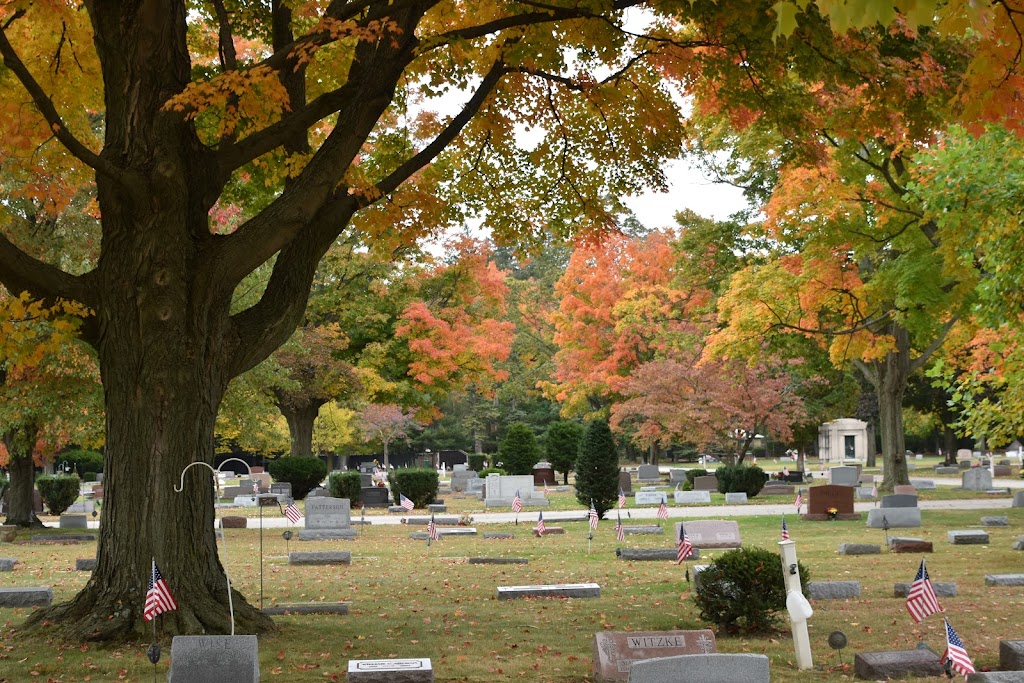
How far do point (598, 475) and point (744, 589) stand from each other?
1646 cm

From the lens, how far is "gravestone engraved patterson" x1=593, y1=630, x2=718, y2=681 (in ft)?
29.5

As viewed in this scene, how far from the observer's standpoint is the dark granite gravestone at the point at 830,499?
88.0 ft

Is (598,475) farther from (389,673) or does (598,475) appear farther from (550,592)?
(389,673)

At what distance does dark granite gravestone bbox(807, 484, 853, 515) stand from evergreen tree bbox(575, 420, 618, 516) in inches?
199

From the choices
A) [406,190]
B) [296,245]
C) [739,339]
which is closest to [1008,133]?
[406,190]

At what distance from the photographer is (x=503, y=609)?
43.5 ft

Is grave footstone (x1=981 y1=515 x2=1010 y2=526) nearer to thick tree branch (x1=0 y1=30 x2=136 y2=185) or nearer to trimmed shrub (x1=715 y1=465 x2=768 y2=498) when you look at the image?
trimmed shrub (x1=715 y1=465 x2=768 y2=498)

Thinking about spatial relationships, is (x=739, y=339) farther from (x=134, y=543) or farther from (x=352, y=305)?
(x=134, y=543)

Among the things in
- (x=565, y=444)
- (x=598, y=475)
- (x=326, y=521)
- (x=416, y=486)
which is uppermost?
(x=565, y=444)

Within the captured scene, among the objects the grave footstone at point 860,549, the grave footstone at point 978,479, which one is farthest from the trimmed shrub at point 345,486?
the grave footstone at point 978,479

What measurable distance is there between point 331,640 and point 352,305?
26.7m

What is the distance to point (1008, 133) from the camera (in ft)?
45.9

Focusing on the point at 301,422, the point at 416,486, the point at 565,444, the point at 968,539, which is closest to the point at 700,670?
the point at 968,539

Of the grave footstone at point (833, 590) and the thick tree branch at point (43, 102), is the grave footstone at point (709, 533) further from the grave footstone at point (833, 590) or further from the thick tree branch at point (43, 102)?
the thick tree branch at point (43, 102)
